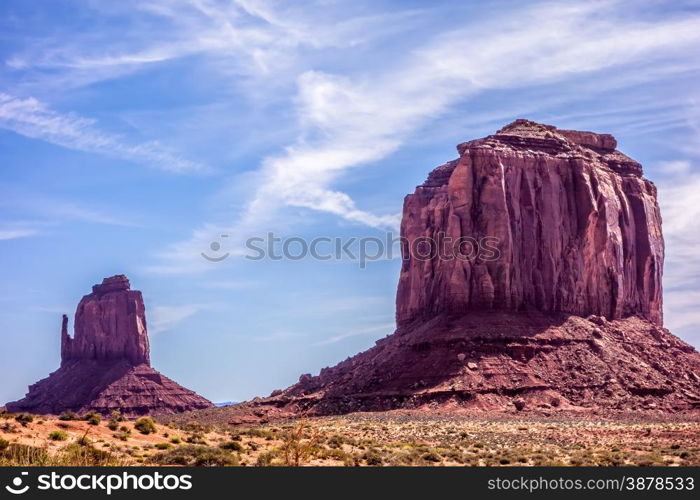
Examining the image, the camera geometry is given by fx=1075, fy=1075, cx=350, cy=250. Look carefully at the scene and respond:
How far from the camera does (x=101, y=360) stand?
16712 cm

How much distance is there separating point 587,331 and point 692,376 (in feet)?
31.1

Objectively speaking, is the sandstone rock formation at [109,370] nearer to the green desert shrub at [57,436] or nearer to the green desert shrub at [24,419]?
the green desert shrub at [24,419]

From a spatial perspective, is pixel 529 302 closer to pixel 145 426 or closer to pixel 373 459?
pixel 373 459

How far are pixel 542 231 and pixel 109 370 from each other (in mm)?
84686

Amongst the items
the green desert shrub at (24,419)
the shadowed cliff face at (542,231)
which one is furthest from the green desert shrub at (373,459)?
the shadowed cliff face at (542,231)

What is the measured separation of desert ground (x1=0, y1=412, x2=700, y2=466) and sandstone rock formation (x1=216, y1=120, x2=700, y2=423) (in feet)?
52.3

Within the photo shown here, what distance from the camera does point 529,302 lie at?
98.3 meters

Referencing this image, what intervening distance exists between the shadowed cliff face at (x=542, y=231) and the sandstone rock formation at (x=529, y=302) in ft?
0.44

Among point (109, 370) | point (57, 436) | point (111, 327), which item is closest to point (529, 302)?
point (57, 436)

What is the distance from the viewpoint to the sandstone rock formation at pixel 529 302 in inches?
3363
